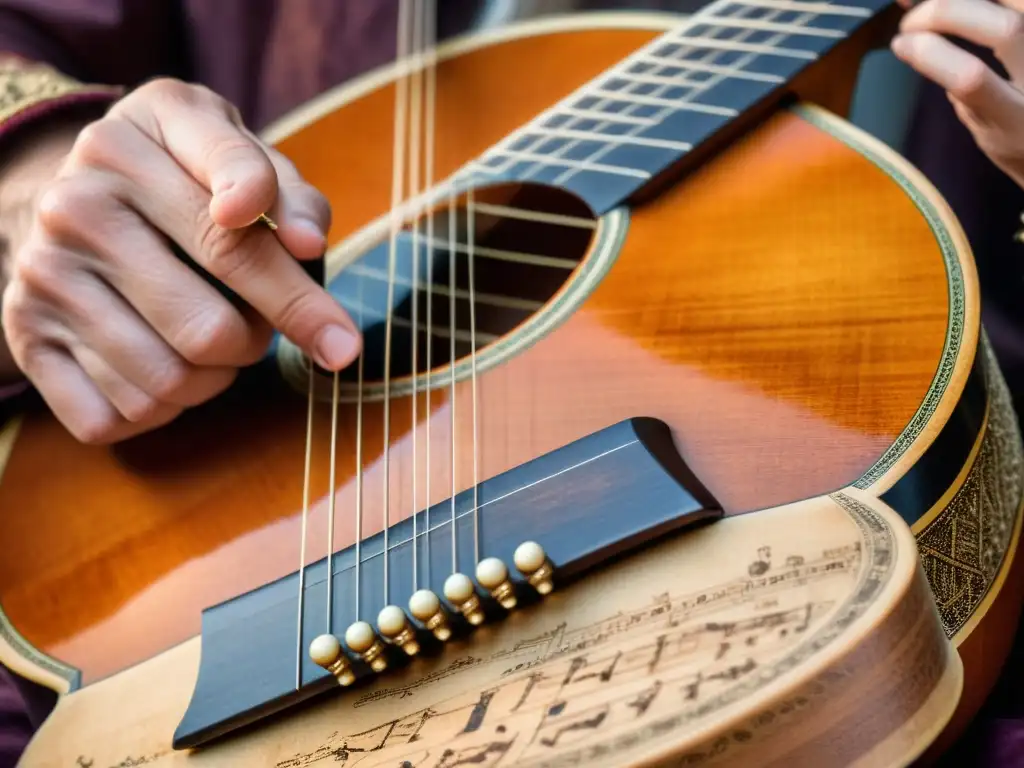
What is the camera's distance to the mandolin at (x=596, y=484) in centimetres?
35

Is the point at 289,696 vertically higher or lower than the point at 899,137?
lower

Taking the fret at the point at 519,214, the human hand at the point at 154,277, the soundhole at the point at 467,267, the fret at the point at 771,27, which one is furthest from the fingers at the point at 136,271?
the fret at the point at 771,27

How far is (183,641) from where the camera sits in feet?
1.63

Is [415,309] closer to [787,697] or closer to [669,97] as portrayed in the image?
[669,97]

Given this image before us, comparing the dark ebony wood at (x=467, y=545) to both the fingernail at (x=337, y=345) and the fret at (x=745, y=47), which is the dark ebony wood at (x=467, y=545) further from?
the fret at (x=745, y=47)

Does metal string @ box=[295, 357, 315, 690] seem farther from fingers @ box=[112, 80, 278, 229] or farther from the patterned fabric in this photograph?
the patterned fabric

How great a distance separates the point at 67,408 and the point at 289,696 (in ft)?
0.99

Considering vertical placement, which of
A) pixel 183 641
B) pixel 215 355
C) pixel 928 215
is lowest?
pixel 183 641

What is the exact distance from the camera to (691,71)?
72 cm

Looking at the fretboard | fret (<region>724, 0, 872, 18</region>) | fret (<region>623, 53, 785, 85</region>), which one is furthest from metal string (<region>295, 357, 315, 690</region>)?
fret (<region>724, 0, 872, 18</region>)

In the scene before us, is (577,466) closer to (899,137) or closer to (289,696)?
(289,696)

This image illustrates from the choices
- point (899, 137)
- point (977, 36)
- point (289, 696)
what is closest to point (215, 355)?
point (289, 696)

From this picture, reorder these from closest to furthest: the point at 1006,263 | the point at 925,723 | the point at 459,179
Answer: the point at 925,723 < the point at 459,179 < the point at 1006,263

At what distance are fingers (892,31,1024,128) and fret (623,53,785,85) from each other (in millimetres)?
92
